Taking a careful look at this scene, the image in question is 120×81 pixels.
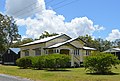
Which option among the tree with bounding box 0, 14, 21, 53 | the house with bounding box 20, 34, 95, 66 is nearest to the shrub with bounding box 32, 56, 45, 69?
the house with bounding box 20, 34, 95, 66

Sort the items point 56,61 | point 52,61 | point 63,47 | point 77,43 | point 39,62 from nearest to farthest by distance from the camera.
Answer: point 56,61 < point 52,61 < point 39,62 < point 63,47 < point 77,43

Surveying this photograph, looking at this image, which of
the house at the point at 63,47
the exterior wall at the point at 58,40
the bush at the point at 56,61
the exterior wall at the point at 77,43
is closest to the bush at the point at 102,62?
the bush at the point at 56,61

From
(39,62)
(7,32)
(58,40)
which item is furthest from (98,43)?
(39,62)

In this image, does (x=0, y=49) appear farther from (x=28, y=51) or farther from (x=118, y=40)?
(x=118, y=40)

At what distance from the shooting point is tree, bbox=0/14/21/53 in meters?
94.6

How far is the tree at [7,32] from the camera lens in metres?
94.6

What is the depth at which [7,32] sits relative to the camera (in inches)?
3807

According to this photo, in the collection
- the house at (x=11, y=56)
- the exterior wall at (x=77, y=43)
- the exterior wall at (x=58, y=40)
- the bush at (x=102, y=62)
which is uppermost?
the exterior wall at (x=58, y=40)

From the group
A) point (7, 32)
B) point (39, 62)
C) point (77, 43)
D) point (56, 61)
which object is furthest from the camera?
point (7, 32)

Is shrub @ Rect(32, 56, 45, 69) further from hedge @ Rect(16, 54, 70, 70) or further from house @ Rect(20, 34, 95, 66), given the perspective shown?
house @ Rect(20, 34, 95, 66)

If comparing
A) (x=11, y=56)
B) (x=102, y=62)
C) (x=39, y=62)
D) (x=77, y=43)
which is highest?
(x=77, y=43)

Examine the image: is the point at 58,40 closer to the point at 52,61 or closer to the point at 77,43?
the point at 77,43

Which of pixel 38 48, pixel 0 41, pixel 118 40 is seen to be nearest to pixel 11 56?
pixel 38 48

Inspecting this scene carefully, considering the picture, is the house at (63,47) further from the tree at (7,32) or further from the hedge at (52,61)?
the tree at (7,32)
